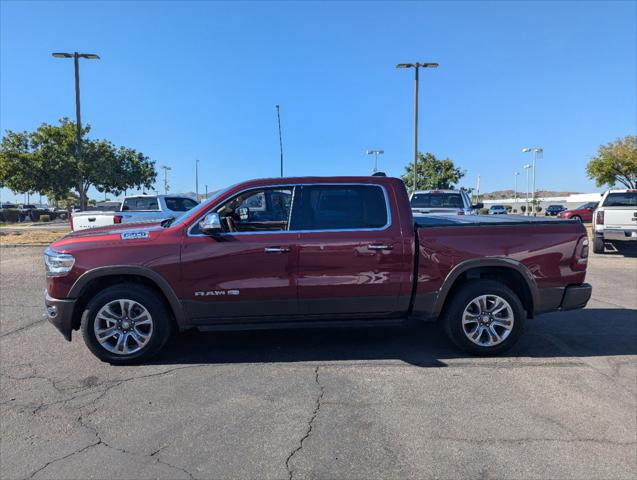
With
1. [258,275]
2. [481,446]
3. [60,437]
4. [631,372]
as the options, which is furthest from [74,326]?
[631,372]

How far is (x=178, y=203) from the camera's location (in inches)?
570

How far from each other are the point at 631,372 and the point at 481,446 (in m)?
2.34

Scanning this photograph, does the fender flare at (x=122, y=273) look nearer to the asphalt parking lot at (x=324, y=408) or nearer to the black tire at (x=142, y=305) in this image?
the black tire at (x=142, y=305)

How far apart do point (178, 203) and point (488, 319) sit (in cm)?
1178

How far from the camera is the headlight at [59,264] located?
4.41 m

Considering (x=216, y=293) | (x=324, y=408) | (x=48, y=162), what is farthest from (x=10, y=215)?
(x=324, y=408)

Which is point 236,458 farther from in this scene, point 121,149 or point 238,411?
point 121,149

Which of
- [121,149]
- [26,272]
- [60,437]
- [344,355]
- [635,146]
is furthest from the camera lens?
[121,149]

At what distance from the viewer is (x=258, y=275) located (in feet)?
14.8

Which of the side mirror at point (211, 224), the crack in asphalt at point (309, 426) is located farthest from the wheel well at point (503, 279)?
the side mirror at point (211, 224)

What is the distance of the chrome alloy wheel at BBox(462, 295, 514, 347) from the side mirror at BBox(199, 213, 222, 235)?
270cm

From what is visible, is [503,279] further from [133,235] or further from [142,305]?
[133,235]

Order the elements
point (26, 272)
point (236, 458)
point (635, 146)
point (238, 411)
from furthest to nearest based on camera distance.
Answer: point (635, 146) → point (26, 272) → point (238, 411) → point (236, 458)

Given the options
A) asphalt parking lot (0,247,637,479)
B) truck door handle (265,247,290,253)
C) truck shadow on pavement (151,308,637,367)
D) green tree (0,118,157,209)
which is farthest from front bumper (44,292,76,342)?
green tree (0,118,157,209)
